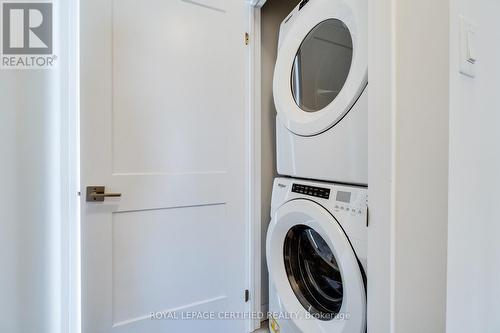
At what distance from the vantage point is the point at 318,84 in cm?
98

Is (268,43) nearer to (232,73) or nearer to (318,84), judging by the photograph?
(232,73)

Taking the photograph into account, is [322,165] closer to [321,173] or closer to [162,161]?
[321,173]

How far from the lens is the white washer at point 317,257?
2.28ft

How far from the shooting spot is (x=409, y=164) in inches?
18.9

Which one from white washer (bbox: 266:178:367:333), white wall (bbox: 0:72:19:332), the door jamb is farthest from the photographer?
the door jamb

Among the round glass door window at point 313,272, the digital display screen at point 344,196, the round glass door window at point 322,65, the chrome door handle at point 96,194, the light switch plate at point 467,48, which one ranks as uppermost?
the round glass door window at point 322,65

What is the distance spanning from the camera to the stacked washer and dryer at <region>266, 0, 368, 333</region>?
2.34 feet

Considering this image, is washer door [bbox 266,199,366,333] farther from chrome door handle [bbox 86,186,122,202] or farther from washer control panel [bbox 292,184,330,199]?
chrome door handle [bbox 86,186,122,202]

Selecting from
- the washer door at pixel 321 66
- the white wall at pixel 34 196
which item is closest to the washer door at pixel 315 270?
the washer door at pixel 321 66

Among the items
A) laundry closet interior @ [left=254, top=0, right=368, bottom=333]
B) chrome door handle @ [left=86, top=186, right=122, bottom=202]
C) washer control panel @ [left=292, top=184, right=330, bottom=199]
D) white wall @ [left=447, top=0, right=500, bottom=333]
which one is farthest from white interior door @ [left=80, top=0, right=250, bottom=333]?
white wall @ [left=447, top=0, right=500, bottom=333]

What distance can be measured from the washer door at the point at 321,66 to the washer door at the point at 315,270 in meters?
0.34

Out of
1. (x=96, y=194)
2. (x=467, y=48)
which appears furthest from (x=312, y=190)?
(x=96, y=194)

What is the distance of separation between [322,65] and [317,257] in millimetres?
799

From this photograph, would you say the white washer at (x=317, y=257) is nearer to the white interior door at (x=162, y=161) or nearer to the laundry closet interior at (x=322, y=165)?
the laundry closet interior at (x=322, y=165)
